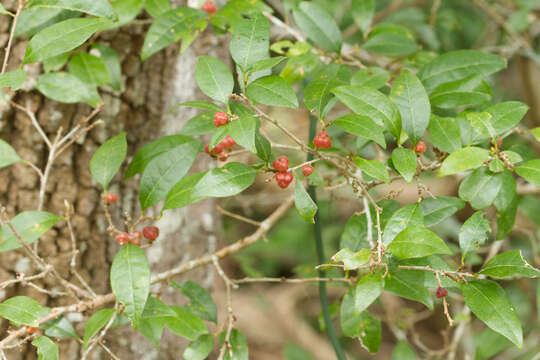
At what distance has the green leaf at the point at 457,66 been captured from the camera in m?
1.15

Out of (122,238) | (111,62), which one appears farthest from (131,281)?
(111,62)

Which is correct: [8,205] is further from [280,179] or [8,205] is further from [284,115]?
[284,115]

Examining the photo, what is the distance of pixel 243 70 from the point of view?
0.88 metres

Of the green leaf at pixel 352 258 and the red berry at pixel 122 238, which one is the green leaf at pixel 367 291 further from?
the red berry at pixel 122 238

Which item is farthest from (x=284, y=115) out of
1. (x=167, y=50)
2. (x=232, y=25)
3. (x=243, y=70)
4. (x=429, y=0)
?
(x=243, y=70)

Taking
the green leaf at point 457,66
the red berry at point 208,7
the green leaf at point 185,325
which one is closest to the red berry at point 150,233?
the green leaf at point 185,325

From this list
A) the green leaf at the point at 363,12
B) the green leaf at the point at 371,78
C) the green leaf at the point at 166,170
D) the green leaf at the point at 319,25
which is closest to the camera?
the green leaf at the point at 166,170

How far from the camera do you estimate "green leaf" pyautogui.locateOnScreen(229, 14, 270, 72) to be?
88 centimetres

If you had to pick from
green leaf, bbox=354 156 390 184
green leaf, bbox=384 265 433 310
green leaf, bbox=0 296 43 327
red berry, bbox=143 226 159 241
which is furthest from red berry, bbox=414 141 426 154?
green leaf, bbox=0 296 43 327

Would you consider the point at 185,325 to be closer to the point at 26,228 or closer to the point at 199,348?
the point at 199,348

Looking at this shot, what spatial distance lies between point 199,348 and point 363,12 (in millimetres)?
1062

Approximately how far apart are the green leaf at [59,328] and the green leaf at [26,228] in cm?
19

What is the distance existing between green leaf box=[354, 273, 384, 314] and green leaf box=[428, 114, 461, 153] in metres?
0.31

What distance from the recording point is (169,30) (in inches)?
45.8
